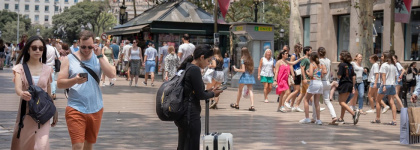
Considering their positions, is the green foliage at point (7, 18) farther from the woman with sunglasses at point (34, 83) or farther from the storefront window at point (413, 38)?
the woman with sunglasses at point (34, 83)

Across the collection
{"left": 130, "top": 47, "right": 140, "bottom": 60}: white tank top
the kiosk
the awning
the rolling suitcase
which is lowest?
the rolling suitcase

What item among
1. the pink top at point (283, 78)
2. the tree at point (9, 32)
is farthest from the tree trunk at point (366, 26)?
the tree at point (9, 32)

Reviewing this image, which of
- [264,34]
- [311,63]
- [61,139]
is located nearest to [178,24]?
[264,34]

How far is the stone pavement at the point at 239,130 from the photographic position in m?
10.0

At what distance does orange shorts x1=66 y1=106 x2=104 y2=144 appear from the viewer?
6.42m

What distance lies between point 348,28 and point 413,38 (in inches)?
188

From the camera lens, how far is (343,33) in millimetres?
34406

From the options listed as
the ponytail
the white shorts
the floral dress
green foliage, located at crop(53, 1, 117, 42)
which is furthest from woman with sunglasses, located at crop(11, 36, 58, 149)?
green foliage, located at crop(53, 1, 117, 42)

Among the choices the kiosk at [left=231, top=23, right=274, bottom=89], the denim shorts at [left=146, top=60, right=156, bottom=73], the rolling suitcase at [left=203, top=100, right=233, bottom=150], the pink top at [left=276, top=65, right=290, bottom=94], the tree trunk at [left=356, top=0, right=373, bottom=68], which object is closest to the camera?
the rolling suitcase at [left=203, top=100, right=233, bottom=150]

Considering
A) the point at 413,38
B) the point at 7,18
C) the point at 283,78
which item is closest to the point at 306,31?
the point at 413,38

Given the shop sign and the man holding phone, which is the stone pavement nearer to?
the man holding phone

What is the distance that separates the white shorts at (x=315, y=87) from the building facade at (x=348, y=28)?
53.7 feet

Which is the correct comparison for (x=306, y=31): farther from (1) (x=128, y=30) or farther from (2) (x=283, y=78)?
(2) (x=283, y=78)

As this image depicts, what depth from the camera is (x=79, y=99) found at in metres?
6.54
